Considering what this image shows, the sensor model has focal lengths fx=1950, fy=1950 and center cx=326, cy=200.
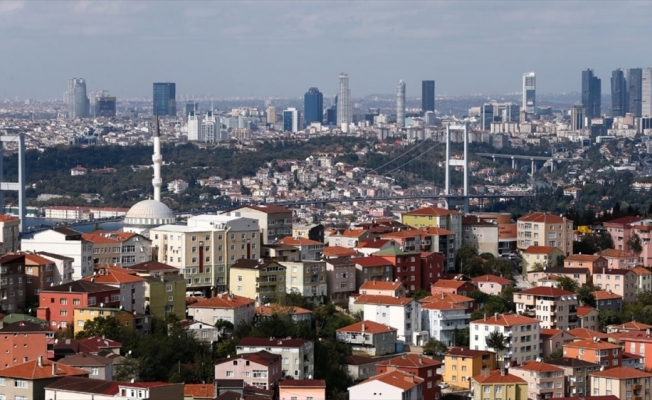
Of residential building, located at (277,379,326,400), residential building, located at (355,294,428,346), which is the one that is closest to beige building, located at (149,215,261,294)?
residential building, located at (355,294,428,346)

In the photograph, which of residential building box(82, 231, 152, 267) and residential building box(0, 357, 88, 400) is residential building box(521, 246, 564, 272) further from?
residential building box(0, 357, 88, 400)

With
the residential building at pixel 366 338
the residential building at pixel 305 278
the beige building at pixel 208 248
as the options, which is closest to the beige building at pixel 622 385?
the residential building at pixel 366 338

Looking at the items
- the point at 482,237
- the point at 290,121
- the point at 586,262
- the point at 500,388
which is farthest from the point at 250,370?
the point at 290,121

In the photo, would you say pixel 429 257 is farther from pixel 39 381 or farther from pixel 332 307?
pixel 39 381

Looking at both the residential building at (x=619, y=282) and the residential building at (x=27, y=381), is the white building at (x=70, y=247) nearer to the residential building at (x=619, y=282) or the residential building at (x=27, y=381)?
the residential building at (x=27, y=381)

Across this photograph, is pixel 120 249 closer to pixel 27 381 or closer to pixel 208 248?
pixel 208 248

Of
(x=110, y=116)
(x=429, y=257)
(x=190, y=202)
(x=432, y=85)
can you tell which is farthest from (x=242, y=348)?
(x=432, y=85)
